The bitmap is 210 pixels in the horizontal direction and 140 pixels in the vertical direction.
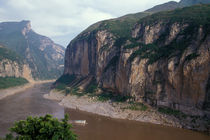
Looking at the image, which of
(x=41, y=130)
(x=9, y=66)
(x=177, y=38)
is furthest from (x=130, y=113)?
(x=9, y=66)

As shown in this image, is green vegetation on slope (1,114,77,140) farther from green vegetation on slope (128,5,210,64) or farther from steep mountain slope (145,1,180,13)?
steep mountain slope (145,1,180,13)

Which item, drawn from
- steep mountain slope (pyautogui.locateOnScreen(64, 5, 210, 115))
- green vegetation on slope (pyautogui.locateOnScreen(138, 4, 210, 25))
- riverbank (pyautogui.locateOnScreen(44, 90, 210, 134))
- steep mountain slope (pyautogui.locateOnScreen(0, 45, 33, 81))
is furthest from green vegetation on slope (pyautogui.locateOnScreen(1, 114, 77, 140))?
steep mountain slope (pyautogui.locateOnScreen(0, 45, 33, 81))

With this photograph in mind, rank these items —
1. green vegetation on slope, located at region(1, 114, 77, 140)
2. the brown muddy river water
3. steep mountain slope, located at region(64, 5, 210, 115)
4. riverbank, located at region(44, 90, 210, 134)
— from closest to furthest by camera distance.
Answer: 1. green vegetation on slope, located at region(1, 114, 77, 140)
2. the brown muddy river water
3. riverbank, located at region(44, 90, 210, 134)
4. steep mountain slope, located at region(64, 5, 210, 115)

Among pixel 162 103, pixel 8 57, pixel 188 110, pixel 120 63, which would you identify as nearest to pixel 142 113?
pixel 162 103

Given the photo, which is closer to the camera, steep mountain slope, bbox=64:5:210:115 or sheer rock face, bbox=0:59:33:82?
steep mountain slope, bbox=64:5:210:115

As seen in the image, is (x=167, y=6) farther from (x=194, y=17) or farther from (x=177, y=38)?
(x=177, y=38)

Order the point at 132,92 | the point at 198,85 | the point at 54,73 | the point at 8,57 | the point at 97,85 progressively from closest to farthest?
the point at 198,85 → the point at 132,92 → the point at 97,85 → the point at 8,57 → the point at 54,73

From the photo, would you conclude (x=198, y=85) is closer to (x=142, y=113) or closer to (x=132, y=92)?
(x=142, y=113)
